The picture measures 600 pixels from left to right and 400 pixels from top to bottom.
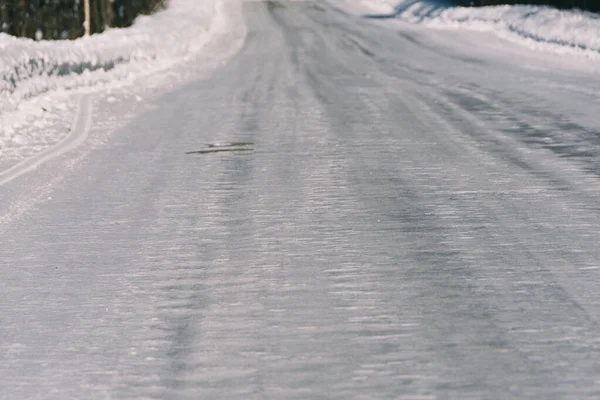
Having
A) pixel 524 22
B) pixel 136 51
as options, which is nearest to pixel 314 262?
pixel 136 51

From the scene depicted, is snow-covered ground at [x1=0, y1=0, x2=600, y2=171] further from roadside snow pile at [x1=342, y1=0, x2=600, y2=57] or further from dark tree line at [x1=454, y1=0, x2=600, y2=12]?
dark tree line at [x1=454, y1=0, x2=600, y2=12]

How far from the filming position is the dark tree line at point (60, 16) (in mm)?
49531

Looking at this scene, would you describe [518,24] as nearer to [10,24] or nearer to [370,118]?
[370,118]

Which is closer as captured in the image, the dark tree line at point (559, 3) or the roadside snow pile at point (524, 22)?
the roadside snow pile at point (524, 22)

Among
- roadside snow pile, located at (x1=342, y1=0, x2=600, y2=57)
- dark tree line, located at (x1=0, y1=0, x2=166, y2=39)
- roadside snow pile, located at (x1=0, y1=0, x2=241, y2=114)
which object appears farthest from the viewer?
dark tree line, located at (x1=0, y1=0, x2=166, y2=39)

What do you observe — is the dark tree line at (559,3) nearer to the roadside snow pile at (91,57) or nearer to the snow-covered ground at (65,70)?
the snow-covered ground at (65,70)

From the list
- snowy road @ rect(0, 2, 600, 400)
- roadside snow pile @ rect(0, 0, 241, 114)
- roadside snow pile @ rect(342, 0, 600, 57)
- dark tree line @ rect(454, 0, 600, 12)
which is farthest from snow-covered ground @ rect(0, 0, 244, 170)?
dark tree line @ rect(454, 0, 600, 12)

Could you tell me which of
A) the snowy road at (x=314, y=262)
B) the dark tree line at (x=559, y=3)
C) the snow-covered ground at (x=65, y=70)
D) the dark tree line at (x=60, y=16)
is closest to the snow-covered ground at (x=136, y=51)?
the snow-covered ground at (x=65, y=70)

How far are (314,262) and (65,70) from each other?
37.5 ft

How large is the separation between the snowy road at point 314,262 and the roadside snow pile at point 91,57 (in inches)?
121

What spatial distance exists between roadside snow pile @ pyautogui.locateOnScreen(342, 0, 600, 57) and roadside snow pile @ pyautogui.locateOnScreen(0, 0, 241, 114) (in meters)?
8.08

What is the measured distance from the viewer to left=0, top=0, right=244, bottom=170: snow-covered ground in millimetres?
11078

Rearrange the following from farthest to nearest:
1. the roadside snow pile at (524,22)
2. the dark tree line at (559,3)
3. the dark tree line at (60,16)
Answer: the dark tree line at (60,16) < the dark tree line at (559,3) < the roadside snow pile at (524,22)

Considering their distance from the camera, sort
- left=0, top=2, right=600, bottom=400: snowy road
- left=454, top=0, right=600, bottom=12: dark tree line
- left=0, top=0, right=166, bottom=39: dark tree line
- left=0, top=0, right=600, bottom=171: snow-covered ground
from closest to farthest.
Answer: left=0, top=2, right=600, bottom=400: snowy road < left=0, top=0, right=600, bottom=171: snow-covered ground < left=454, top=0, right=600, bottom=12: dark tree line < left=0, top=0, right=166, bottom=39: dark tree line
